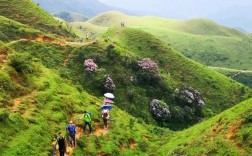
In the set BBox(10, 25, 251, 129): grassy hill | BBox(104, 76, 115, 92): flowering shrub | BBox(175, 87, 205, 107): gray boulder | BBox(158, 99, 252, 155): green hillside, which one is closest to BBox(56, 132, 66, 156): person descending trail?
BBox(158, 99, 252, 155): green hillside

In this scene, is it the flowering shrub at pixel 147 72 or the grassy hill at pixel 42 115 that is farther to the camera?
the flowering shrub at pixel 147 72

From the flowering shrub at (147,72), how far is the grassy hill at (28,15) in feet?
103

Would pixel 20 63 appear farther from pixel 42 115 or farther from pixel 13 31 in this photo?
pixel 13 31

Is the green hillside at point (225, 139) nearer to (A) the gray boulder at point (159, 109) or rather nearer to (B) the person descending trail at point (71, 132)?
(B) the person descending trail at point (71, 132)

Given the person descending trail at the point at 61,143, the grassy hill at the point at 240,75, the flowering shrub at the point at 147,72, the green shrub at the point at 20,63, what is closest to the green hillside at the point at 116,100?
the flowering shrub at the point at 147,72

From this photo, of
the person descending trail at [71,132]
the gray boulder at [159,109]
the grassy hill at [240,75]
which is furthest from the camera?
the grassy hill at [240,75]

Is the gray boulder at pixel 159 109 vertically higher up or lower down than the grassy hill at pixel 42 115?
lower down

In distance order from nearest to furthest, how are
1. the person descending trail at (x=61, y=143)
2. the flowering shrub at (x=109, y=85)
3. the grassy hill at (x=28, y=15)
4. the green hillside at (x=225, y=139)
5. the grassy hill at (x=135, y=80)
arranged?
the person descending trail at (x=61, y=143), the green hillside at (x=225, y=139), the flowering shrub at (x=109, y=85), the grassy hill at (x=135, y=80), the grassy hill at (x=28, y=15)

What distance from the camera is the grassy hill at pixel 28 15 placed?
90312 mm

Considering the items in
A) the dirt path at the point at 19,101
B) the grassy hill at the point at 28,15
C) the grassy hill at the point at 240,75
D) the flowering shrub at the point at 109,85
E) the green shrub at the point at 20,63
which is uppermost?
the grassy hill at the point at 28,15

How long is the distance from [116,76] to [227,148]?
38600 mm

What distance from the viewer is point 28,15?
307 ft

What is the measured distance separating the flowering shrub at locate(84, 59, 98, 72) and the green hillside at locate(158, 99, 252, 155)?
96.8ft

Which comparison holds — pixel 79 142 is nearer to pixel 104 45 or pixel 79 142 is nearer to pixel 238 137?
pixel 238 137
